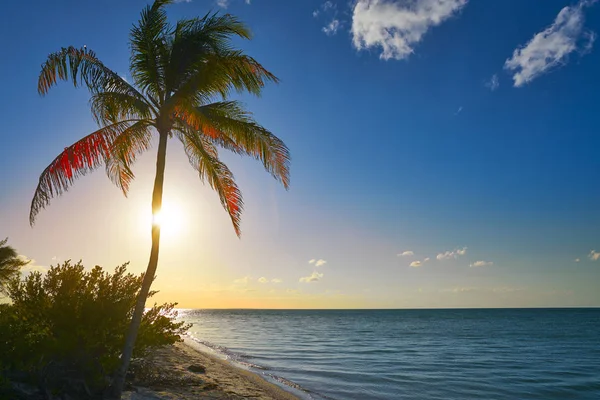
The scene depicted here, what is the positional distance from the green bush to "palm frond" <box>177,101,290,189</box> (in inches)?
177

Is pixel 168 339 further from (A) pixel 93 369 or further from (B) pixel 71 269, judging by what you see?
(B) pixel 71 269

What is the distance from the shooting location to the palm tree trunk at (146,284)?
8273mm

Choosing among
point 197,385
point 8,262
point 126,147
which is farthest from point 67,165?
point 8,262

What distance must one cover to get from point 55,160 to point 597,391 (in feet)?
76.6

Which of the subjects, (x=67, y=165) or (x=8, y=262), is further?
(x=8, y=262)

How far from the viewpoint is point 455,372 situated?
21.5 meters

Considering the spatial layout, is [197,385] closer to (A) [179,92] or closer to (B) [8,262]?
(A) [179,92]

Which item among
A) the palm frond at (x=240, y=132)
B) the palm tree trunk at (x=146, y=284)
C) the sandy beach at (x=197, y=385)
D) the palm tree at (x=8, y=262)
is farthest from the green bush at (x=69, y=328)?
the palm tree at (x=8, y=262)

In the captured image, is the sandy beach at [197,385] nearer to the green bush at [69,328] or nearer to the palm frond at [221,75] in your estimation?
the green bush at [69,328]

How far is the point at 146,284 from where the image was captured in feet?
28.9

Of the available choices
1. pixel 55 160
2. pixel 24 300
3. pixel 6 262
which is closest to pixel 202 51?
pixel 55 160

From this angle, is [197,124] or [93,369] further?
[197,124]

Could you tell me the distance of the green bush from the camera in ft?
27.3

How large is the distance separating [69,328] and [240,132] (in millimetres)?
6228
